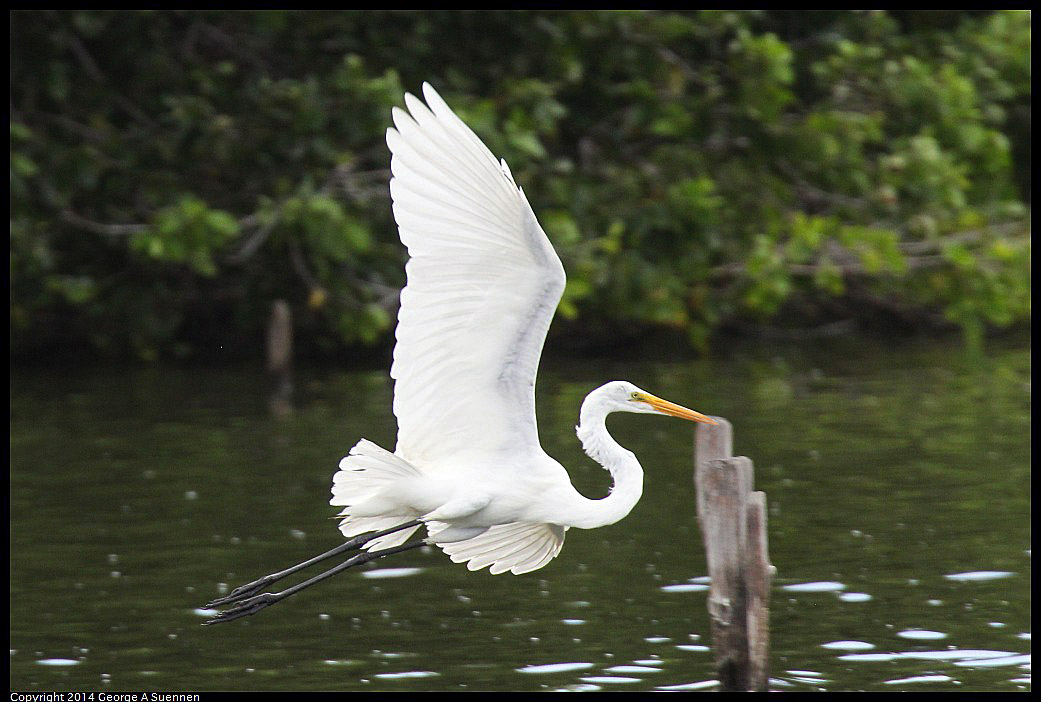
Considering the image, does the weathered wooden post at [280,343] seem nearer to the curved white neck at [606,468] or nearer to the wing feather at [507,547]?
the wing feather at [507,547]

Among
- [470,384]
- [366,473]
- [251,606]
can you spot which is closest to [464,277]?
[470,384]

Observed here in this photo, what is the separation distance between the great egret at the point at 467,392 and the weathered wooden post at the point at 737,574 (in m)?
0.33

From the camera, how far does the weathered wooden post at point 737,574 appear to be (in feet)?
19.0

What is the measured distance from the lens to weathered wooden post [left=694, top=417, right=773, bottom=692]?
5797 millimetres

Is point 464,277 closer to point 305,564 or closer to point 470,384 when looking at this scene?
point 470,384

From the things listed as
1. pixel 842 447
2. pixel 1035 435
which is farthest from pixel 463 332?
pixel 1035 435

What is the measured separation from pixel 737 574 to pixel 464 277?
1467mm

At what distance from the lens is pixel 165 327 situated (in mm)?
17156

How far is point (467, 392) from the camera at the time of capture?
229 inches

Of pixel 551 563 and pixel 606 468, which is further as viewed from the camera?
pixel 551 563

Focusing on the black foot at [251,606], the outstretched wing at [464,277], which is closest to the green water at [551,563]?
the black foot at [251,606]

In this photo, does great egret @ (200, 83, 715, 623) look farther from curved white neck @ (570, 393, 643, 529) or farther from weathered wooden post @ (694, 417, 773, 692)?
weathered wooden post @ (694, 417, 773, 692)

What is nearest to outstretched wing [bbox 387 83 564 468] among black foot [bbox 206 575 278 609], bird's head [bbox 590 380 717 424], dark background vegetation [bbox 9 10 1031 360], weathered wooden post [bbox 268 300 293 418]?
bird's head [bbox 590 380 717 424]
